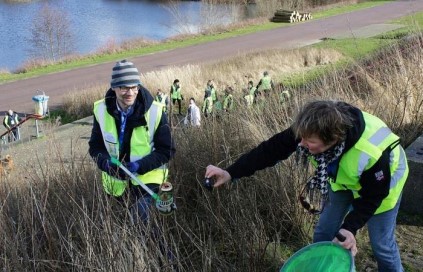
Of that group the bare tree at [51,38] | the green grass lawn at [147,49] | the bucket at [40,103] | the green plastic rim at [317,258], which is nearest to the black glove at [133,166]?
the green plastic rim at [317,258]

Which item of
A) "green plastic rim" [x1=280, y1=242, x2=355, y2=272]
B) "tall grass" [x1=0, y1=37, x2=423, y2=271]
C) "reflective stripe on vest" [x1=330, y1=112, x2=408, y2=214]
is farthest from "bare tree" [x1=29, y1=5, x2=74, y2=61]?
"green plastic rim" [x1=280, y1=242, x2=355, y2=272]

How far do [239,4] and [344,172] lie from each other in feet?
139

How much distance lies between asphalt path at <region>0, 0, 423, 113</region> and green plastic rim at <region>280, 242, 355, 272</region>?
16.7m

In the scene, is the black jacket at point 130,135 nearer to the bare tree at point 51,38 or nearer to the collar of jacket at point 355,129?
the collar of jacket at point 355,129

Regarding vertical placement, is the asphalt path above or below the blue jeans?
below

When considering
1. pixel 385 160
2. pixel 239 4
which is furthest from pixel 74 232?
pixel 239 4

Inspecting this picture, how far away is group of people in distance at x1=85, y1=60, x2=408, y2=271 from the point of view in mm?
2121

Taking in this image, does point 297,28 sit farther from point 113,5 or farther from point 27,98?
point 113,5

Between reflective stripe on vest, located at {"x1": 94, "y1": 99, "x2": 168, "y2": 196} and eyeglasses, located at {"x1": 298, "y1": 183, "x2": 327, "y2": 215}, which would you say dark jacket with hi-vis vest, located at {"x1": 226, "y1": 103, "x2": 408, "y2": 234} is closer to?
eyeglasses, located at {"x1": 298, "y1": 183, "x2": 327, "y2": 215}

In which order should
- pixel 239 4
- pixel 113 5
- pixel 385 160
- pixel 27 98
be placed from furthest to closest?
pixel 113 5, pixel 239 4, pixel 27 98, pixel 385 160

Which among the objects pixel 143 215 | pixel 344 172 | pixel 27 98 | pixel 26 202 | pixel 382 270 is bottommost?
pixel 27 98

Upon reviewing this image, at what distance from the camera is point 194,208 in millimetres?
3289

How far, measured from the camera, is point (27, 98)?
61.5 ft

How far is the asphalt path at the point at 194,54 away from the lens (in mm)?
19438
